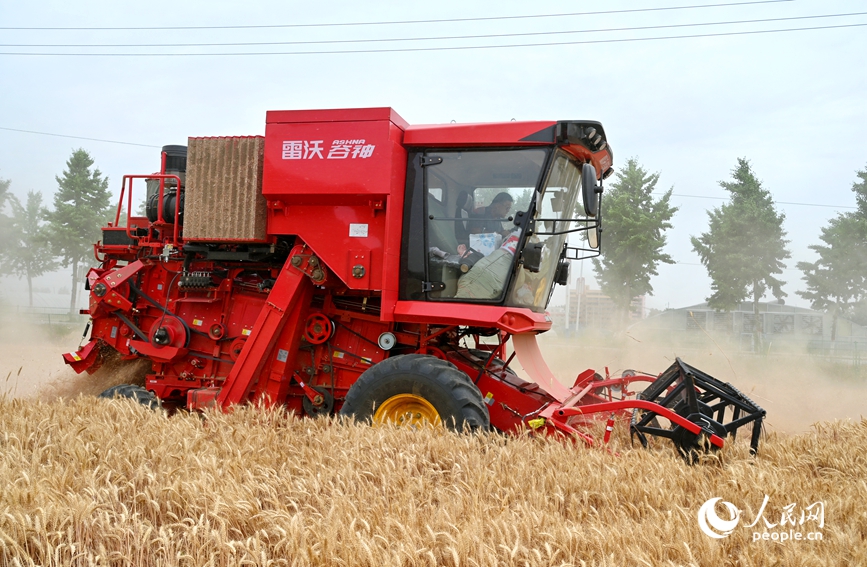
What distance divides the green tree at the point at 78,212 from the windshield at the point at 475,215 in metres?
24.5

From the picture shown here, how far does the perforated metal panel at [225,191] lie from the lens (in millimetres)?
6352

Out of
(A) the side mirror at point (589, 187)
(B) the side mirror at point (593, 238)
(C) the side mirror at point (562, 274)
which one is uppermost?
(A) the side mirror at point (589, 187)

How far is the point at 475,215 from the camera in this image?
6027 millimetres

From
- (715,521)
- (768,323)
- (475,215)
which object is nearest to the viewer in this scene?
(715,521)

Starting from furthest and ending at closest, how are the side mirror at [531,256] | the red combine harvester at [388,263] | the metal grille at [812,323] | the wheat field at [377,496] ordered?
the metal grille at [812,323], the side mirror at [531,256], the red combine harvester at [388,263], the wheat field at [377,496]

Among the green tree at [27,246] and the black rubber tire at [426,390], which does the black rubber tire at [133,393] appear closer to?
the black rubber tire at [426,390]

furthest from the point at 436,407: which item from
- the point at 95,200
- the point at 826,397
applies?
the point at 95,200

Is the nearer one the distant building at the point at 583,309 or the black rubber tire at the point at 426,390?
the black rubber tire at the point at 426,390

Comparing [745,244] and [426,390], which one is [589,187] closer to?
[426,390]

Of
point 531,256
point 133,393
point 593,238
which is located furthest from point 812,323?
point 133,393

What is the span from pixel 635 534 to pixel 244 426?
299 cm

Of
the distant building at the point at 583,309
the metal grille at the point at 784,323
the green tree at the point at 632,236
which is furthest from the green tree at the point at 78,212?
the metal grille at the point at 784,323

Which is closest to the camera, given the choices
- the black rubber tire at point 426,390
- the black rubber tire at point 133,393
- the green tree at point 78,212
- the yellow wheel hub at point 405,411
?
the black rubber tire at point 426,390

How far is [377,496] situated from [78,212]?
28.0 metres
